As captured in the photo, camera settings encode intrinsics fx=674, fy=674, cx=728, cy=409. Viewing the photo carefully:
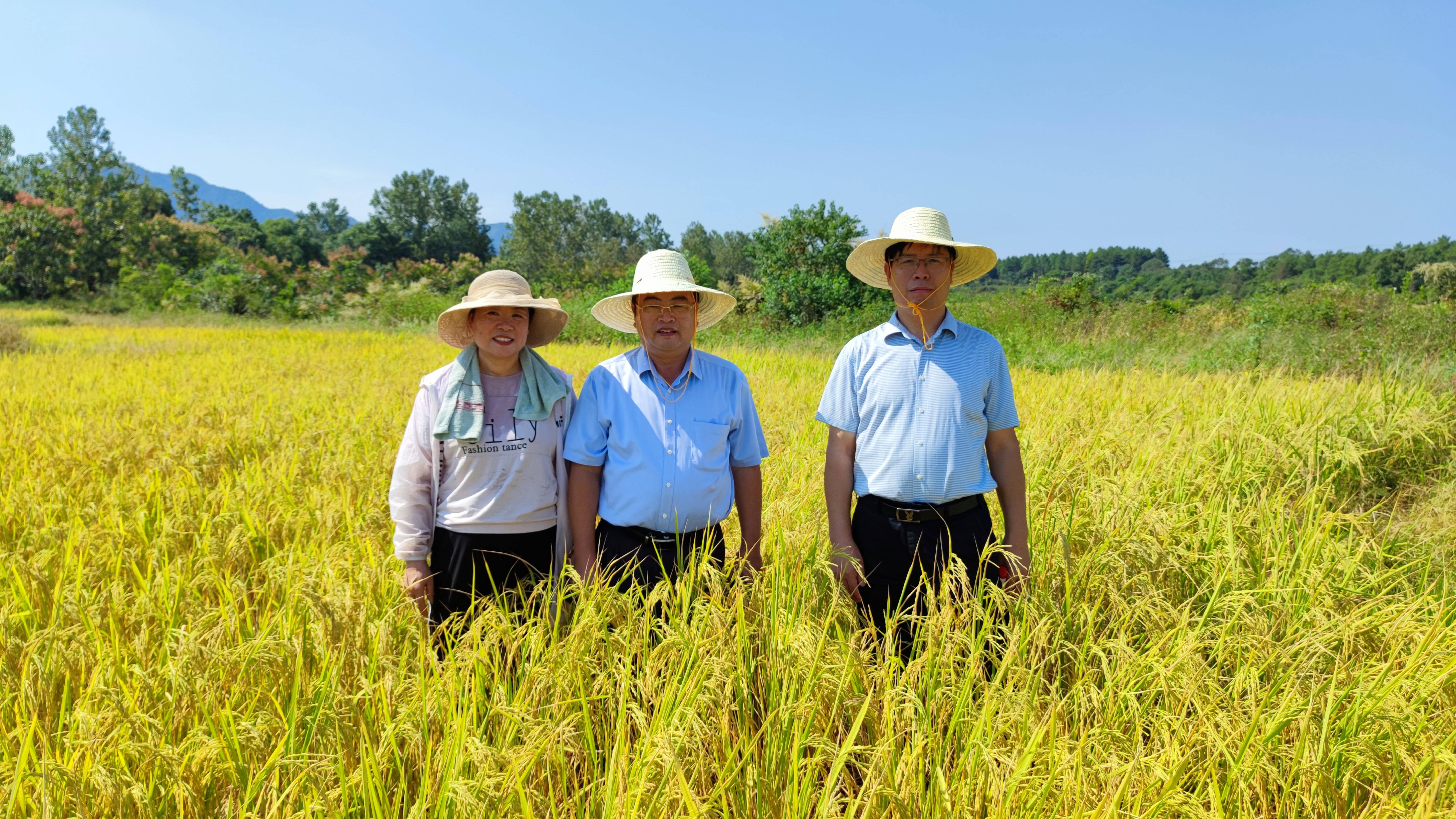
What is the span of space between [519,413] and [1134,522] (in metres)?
2.19

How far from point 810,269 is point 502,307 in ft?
52.9

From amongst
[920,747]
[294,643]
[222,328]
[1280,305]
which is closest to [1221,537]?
[920,747]

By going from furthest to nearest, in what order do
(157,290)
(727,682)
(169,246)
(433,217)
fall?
1. (433,217)
2. (169,246)
3. (157,290)
4. (727,682)

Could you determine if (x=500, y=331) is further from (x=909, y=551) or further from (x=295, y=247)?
(x=295, y=247)

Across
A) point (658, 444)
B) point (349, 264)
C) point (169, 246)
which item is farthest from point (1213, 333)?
point (169, 246)

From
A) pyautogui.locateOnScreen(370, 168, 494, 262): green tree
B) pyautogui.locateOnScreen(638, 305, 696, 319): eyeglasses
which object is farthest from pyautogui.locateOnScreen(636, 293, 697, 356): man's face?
pyautogui.locateOnScreen(370, 168, 494, 262): green tree

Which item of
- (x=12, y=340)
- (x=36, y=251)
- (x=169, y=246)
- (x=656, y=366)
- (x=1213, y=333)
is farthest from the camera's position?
(x=169, y=246)

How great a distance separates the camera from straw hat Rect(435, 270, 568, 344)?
6.64 ft

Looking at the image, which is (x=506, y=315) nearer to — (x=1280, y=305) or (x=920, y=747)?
(x=920, y=747)

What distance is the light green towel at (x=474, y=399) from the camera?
1.97 meters

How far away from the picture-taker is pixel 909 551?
6.62ft

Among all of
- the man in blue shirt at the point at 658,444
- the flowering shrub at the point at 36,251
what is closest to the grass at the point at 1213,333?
the man in blue shirt at the point at 658,444

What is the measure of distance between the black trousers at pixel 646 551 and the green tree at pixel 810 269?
48.4 ft

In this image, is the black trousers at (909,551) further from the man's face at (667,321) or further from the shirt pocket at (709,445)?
the man's face at (667,321)
